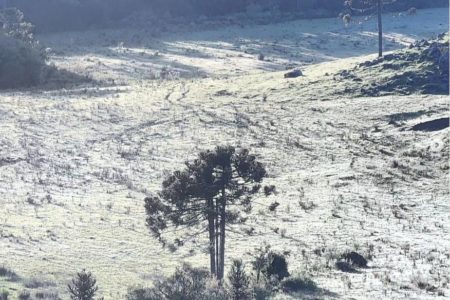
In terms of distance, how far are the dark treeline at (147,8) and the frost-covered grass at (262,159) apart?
51124 mm

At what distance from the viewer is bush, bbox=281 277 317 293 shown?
23.2 meters

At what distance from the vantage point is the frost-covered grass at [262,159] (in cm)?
2720

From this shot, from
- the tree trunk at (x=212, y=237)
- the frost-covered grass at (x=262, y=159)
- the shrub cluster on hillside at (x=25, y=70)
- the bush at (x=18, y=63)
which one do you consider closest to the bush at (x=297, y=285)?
the frost-covered grass at (x=262, y=159)

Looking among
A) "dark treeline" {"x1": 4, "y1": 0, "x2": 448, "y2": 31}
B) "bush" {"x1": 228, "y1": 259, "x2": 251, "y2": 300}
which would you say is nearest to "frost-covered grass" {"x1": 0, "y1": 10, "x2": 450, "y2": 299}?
"bush" {"x1": 228, "y1": 259, "x2": 251, "y2": 300}

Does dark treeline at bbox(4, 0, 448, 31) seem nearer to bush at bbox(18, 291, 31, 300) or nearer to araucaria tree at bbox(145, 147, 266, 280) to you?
araucaria tree at bbox(145, 147, 266, 280)

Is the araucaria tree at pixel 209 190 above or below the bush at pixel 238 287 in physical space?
above

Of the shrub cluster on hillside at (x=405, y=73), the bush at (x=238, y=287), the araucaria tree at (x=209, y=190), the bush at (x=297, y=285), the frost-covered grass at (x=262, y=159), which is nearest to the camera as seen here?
the bush at (x=238, y=287)

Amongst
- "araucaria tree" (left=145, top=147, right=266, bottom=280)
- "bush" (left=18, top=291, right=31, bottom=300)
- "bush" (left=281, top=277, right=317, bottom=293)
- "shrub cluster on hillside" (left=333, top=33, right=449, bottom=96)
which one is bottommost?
"bush" (left=281, top=277, right=317, bottom=293)

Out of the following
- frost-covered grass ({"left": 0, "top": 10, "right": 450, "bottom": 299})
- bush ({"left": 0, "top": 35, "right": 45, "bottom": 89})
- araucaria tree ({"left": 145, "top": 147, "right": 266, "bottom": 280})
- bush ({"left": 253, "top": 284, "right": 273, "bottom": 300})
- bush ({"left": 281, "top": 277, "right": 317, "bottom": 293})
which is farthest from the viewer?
bush ({"left": 0, "top": 35, "right": 45, "bottom": 89})

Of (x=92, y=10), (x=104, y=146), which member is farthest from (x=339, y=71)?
(x=92, y=10)

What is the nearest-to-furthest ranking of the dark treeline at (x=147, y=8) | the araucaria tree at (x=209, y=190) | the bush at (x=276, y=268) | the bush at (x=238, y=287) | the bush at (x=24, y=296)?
the bush at (x=238, y=287) → the bush at (x=24, y=296) → the bush at (x=276, y=268) → the araucaria tree at (x=209, y=190) → the dark treeline at (x=147, y=8)

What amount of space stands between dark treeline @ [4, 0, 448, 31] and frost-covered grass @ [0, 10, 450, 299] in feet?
168

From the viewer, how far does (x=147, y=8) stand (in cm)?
12638

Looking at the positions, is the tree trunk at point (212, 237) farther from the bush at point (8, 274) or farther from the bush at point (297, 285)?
the bush at point (8, 274)
